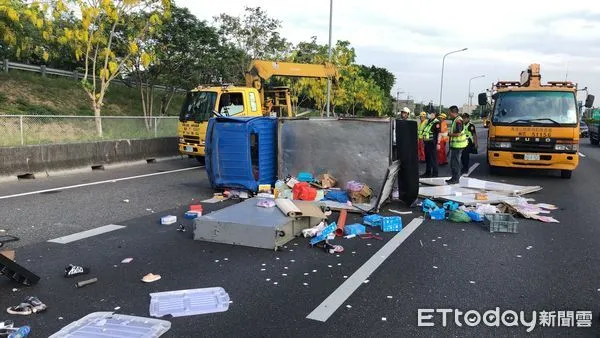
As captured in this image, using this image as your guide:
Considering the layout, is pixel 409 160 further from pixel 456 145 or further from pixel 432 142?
pixel 432 142

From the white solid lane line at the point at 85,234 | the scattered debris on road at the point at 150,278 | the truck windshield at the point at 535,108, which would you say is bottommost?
the scattered debris on road at the point at 150,278

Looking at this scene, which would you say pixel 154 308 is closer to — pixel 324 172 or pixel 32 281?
pixel 32 281

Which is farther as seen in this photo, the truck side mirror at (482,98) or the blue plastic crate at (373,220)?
the truck side mirror at (482,98)

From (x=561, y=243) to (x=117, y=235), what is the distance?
5.78m

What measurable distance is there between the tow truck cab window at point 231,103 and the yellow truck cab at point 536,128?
6841 millimetres

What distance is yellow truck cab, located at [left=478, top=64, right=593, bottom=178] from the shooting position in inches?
471

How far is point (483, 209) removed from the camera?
26.1 ft

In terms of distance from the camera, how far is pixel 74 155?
40.4 feet

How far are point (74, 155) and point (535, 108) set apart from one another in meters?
11.8

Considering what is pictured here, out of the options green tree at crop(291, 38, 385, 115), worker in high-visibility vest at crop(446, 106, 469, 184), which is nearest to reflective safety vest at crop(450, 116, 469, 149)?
worker in high-visibility vest at crop(446, 106, 469, 184)

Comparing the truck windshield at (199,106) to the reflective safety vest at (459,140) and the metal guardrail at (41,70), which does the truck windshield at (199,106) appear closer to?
the reflective safety vest at (459,140)

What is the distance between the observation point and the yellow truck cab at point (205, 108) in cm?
1366
